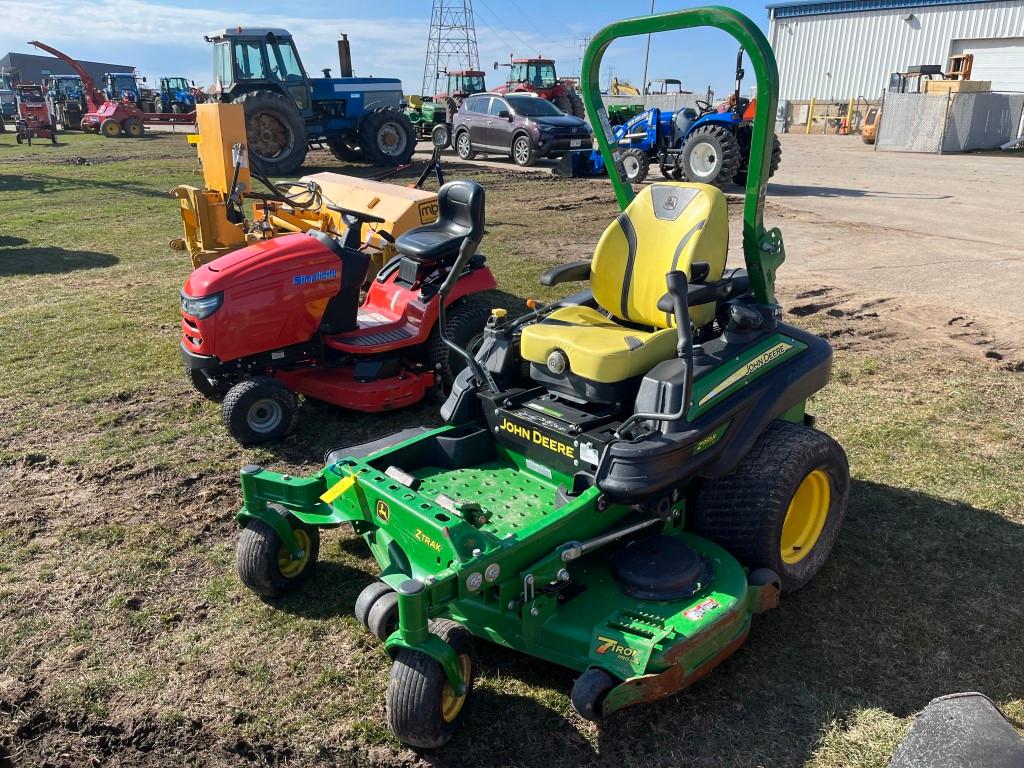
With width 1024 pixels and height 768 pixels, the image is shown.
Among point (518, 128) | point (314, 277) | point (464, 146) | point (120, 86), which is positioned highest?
point (120, 86)

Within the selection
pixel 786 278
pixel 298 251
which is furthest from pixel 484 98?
pixel 298 251

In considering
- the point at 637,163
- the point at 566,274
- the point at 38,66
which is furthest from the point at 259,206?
the point at 38,66

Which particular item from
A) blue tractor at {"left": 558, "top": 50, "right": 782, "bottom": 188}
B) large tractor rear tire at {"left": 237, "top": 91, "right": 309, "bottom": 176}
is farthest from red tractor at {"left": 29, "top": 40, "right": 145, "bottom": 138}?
blue tractor at {"left": 558, "top": 50, "right": 782, "bottom": 188}

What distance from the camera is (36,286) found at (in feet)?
26.0

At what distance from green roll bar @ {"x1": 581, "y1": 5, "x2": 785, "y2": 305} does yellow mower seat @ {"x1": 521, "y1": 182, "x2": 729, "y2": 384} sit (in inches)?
5.3

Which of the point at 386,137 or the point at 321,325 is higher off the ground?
the point at 386,137

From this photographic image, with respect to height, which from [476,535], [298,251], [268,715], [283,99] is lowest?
[268,715]

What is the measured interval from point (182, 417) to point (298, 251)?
127 centimetres

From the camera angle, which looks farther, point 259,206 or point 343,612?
point 259,206

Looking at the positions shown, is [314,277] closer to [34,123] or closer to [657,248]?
[657,248]

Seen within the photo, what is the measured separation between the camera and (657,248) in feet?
11.7

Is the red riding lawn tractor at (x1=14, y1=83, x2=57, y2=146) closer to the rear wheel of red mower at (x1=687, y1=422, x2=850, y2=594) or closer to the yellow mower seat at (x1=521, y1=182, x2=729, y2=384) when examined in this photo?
the yellow mower seat at (x1=521, y1=182, x2=729, y2=384)

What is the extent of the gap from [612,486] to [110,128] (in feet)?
93.9

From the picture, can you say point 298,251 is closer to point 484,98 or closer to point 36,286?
point 36,286
